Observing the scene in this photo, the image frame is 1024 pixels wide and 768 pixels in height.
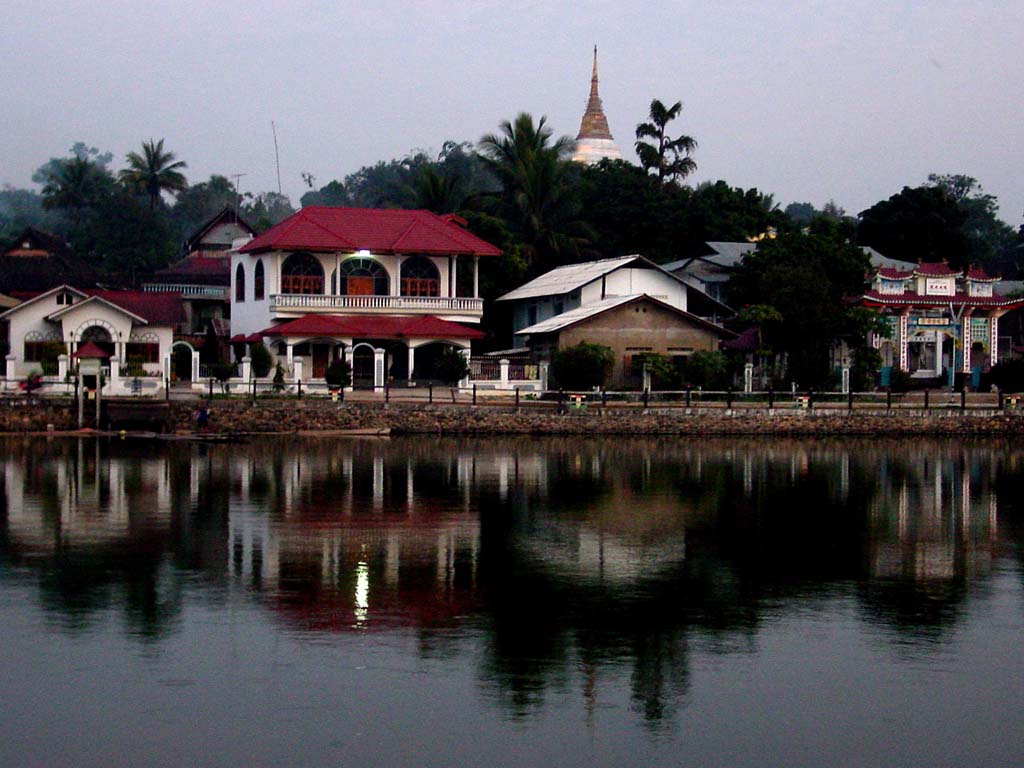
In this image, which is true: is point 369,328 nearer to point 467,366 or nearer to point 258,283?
point 467,366

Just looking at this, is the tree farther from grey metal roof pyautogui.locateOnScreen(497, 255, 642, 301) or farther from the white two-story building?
the white two-story building

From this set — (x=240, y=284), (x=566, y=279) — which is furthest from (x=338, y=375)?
(x=566, y=279)

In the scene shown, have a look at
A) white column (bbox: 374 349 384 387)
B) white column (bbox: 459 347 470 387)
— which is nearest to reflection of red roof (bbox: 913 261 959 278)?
white column (bbox: 459 347 470 387)

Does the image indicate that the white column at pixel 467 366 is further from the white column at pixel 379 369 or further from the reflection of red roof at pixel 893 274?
the reflection of red roof at pixel 893 274

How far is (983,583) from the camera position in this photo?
1948 centimetres

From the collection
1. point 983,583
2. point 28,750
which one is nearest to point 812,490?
point 983,583

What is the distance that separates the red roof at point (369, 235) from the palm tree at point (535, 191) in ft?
23.7

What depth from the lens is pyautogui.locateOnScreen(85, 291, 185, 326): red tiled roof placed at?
162ft

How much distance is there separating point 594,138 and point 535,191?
33899mm

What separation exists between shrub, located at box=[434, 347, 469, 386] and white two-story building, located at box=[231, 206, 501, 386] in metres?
1.08

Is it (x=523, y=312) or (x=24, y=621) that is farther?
(x=523, y=312)

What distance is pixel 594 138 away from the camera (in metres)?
92.6

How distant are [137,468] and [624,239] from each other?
36477mm

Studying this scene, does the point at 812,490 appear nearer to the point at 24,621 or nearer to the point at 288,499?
the point at 288,499
